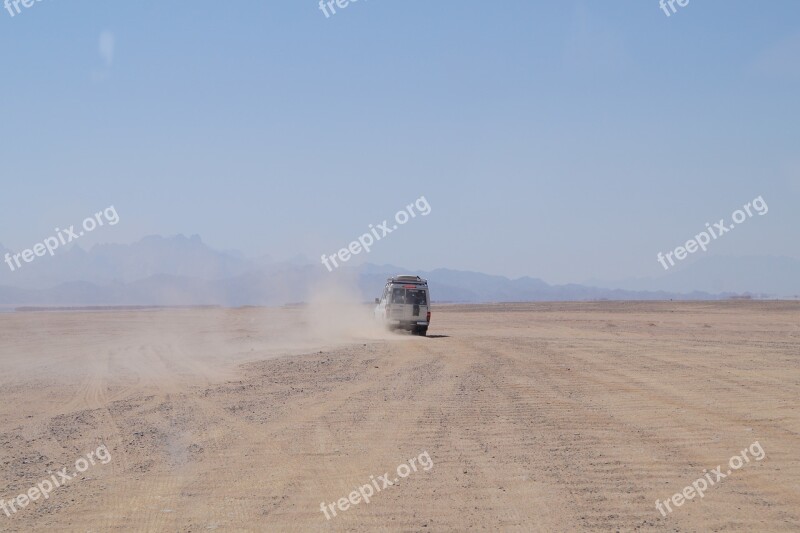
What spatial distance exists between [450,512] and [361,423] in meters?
4.45

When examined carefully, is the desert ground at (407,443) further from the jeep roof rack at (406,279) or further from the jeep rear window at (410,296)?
the jeep roof rack at (406,279)

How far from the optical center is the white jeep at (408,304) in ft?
113

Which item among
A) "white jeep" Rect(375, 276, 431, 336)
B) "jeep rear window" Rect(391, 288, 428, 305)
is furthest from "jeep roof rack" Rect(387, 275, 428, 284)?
"jeep rear window" Rect(391, 288, 428, 305)

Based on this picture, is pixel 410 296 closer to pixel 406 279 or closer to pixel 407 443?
pixel 406 279

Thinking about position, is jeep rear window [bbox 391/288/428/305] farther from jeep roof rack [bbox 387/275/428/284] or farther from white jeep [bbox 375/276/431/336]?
jeep roof rack [bbox 387/275/428/284]

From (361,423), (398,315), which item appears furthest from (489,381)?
(398,315)

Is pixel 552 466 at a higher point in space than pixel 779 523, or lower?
higher

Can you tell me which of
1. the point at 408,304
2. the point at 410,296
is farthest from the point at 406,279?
the point at 408,304

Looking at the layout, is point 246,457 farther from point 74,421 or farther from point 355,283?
point 355,283

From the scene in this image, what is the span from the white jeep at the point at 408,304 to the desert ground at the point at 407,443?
13610 mm

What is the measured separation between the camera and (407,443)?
10148 millimetres

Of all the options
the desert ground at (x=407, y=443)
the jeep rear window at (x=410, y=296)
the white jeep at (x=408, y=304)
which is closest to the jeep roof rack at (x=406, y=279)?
the white jeep at (x=408, y=304)

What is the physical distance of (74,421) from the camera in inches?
480

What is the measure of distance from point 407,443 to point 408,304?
963 inches
